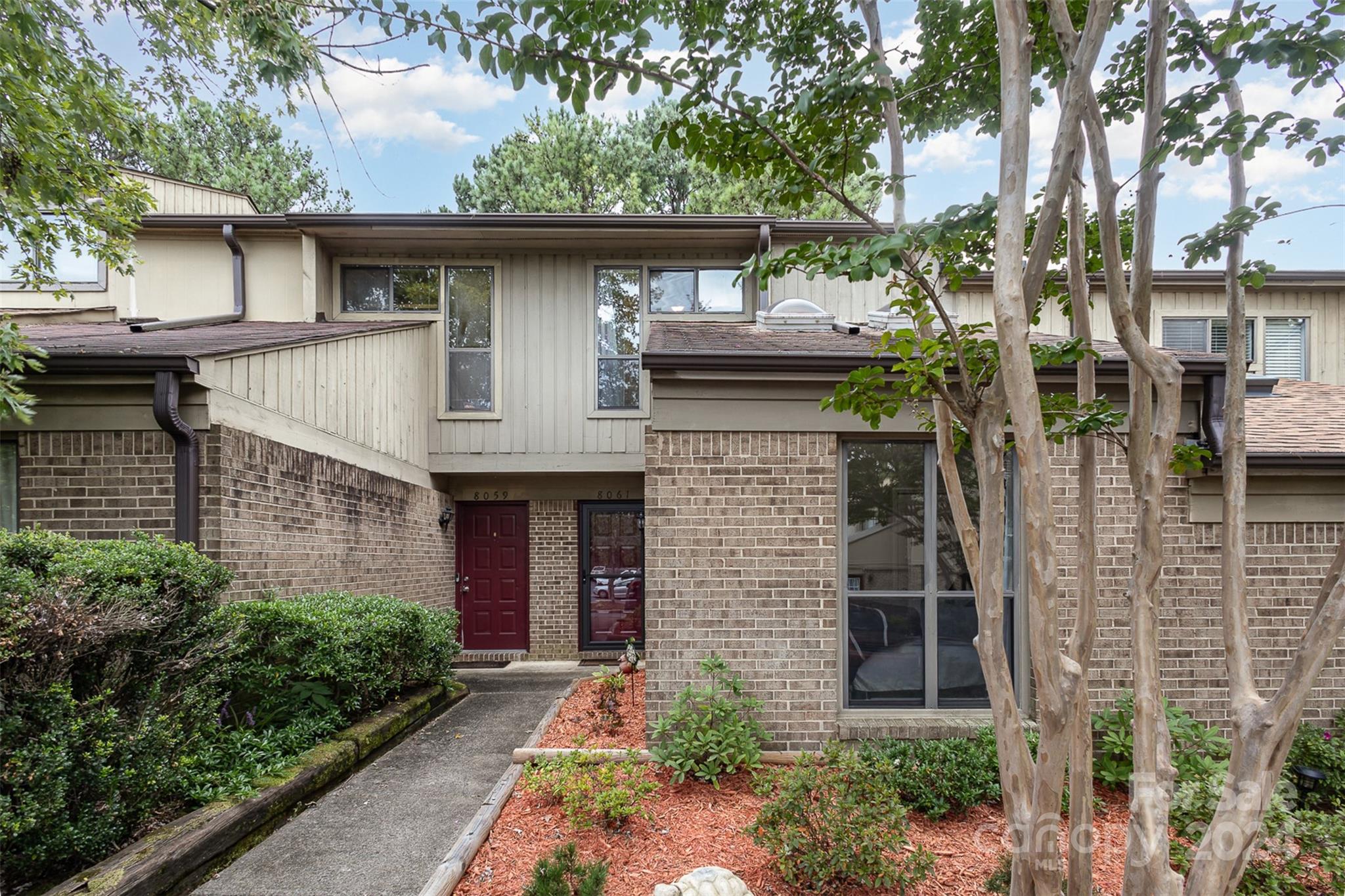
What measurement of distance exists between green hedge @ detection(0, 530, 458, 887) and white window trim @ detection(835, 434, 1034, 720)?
394cm

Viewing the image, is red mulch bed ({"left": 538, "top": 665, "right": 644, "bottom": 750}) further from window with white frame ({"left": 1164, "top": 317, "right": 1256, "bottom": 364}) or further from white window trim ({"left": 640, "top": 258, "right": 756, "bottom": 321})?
window with white frame ({"left": 1164, "top": 317, "right": 1256, "bottom": 364})

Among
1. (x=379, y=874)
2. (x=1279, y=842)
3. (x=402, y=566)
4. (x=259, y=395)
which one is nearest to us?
(x=1279, y=842)

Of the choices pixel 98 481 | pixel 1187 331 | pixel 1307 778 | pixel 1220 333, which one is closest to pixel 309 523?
pixel 98 481

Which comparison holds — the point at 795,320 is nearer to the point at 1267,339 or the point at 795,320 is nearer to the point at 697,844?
the point at 697,844

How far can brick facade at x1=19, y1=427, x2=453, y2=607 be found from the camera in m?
5.18

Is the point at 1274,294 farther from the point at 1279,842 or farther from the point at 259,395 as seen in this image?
the point at 259,395

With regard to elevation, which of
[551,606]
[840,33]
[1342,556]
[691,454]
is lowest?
[551,606]

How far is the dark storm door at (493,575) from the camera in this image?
35.2 feet

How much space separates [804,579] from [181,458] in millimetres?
4756

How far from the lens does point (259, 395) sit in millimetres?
5902

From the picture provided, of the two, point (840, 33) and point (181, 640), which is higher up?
point (840, 33)

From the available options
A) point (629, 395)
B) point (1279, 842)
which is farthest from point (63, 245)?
point (1279, 842)

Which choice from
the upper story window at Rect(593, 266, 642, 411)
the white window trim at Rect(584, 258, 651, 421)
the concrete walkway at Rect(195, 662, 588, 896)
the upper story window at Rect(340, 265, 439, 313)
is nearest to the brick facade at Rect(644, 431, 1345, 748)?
the concrete walkway at Rect(195, 662, 588, 896)

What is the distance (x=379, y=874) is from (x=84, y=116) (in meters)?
6.04
